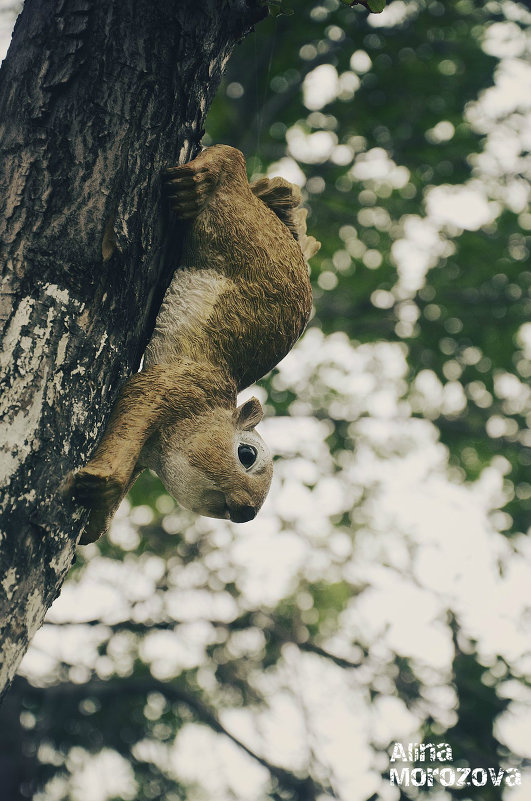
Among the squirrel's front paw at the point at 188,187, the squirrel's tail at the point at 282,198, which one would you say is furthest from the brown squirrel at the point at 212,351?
the squirrel's tail at the point at 282,198

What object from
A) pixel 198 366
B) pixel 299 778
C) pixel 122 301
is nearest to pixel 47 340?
pixel 122 301

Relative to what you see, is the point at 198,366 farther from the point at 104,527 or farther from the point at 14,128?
the point at 14,128

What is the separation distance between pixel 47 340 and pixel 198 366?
356 mm

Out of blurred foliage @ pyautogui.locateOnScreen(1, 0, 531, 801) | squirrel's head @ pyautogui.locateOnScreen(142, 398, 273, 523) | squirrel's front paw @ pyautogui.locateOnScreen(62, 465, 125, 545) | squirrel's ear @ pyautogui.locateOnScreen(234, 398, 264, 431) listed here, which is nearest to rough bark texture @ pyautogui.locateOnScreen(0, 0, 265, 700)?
squirrel's front paw @ pyautogui.locateOnScreen(62, 465, 125, 545)

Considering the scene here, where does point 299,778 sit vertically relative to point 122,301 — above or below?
below

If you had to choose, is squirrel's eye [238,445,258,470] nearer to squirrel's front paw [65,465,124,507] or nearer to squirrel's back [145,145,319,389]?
squirrel's back [145,145,319,389]

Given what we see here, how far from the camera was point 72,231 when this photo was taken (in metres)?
1.28

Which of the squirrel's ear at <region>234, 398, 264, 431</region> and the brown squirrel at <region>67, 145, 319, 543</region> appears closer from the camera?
the brown squirrel at <region>67, 145, 319, 543</region>

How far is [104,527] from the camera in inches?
52.2

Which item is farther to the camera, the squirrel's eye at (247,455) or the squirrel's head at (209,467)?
the squirrel's eye at (247,455)

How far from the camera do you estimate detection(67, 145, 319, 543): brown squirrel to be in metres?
1.37

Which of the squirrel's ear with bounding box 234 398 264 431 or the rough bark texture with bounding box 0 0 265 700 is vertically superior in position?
the rough bark texture with bounding box 0 0 265 700

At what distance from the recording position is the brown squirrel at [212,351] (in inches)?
54.1

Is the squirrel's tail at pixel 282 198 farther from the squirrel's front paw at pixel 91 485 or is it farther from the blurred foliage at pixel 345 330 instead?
the blurred foliage at pixel 345 330
